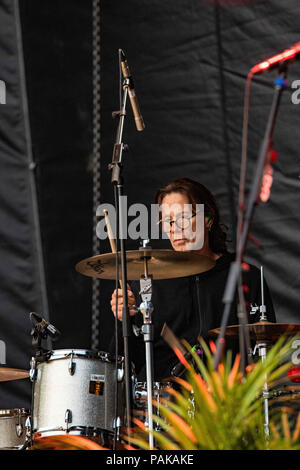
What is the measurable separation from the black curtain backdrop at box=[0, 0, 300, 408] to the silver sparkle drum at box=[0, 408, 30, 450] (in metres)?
0.51

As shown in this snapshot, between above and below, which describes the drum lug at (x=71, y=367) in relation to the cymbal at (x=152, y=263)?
below

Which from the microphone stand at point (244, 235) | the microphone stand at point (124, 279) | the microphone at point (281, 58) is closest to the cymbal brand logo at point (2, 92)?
the microphone stand at point (124, 279)

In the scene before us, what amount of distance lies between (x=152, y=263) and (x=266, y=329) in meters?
0.51

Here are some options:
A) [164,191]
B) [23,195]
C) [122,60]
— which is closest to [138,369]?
[164,191]

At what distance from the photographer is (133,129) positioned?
13.6 feet

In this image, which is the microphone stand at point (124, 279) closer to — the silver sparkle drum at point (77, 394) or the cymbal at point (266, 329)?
the silver sparkle drum at point (77, 394)

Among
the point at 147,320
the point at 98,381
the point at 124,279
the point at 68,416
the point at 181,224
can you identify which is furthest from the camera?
the point at 181,224

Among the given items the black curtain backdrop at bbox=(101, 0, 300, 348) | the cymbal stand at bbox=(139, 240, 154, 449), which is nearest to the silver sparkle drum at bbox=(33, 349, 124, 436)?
the cymbal stand at bbox=(139, 240, 154, 449)

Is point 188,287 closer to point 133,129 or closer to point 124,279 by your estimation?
point 133,129

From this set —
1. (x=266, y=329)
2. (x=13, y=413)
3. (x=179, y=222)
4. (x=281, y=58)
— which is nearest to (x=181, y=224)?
(x=179, y=222)

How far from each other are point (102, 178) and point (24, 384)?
1166 mm

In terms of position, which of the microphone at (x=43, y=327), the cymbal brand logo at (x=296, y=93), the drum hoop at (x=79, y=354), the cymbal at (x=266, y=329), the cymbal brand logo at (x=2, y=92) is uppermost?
the cymbal brand logo at (x=2, y=92)

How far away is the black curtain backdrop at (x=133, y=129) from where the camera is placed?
153 inches

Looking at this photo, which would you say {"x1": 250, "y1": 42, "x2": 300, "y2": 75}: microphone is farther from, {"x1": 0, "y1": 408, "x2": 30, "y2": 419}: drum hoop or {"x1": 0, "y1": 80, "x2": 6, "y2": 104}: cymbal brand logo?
{"x1": 0, "y1": 80, "x2": 6, "y2": 104}: cymbal brand logo
